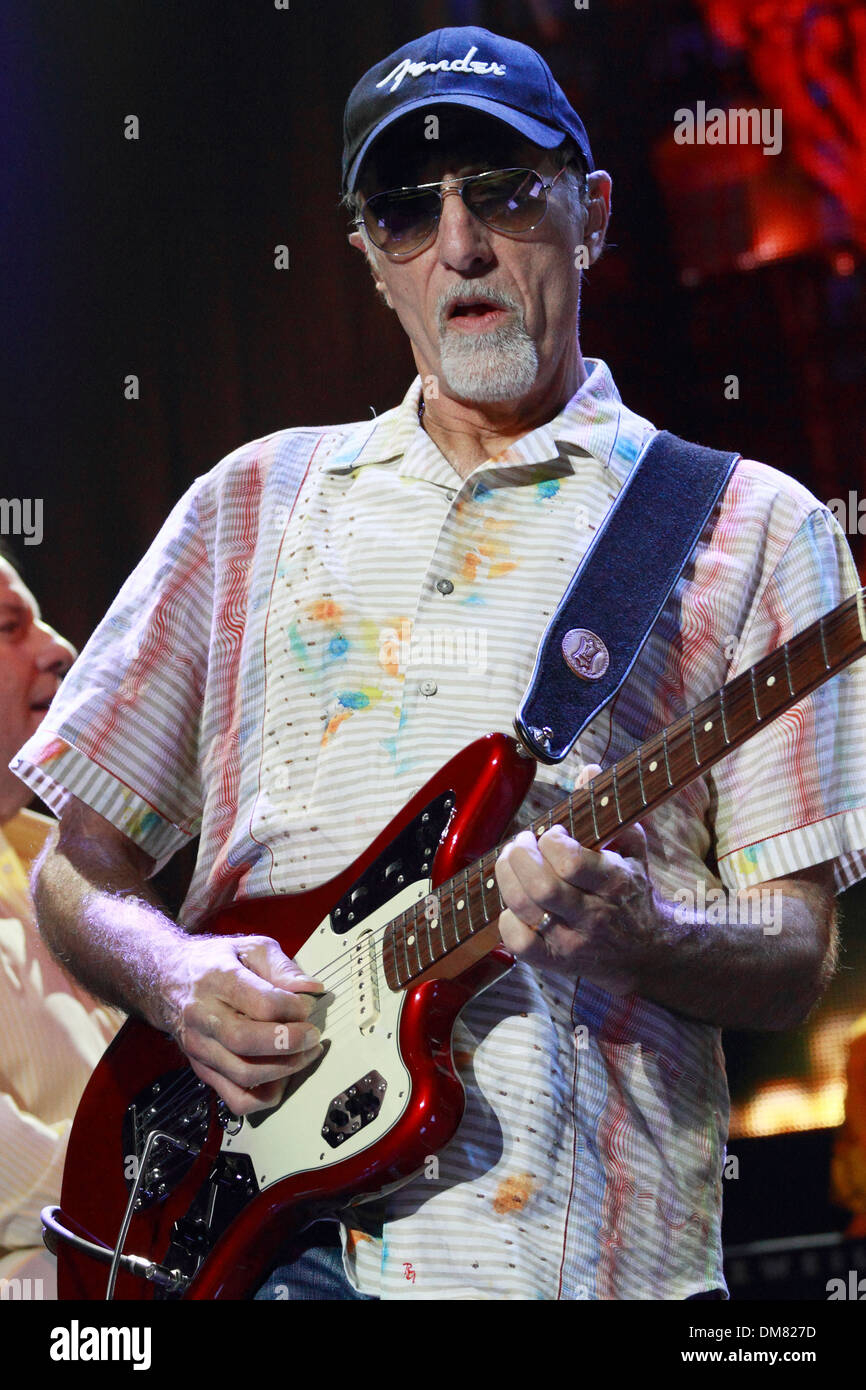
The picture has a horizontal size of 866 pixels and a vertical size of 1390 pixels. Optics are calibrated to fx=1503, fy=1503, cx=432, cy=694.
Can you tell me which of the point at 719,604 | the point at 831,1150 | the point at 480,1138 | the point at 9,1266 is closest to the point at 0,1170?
the point at 9,1266

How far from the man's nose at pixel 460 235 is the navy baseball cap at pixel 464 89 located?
0.12 m

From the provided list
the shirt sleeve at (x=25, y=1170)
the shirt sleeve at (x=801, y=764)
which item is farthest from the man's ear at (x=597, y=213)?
the shirt sleeve at (x=25, y=1170)

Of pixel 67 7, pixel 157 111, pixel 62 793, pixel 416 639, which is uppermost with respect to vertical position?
pixel 67 7

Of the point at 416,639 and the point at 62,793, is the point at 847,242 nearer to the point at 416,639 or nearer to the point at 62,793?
the point at 416,639

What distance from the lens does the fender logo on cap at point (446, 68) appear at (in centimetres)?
194

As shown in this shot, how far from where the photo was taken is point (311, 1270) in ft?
5.45

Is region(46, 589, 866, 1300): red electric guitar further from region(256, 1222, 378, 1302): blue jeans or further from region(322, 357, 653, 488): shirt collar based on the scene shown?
region(322, 357, 653, 488): shirt collar

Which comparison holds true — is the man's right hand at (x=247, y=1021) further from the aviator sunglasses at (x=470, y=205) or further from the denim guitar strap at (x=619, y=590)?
the aviator sunglasses at (x=470, y=205)

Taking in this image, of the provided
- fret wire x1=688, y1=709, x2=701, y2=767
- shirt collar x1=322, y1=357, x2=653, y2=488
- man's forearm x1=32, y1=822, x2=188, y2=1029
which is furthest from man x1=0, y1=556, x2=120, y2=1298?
fret wire x1=688, y1=709, x2=701, y2=767

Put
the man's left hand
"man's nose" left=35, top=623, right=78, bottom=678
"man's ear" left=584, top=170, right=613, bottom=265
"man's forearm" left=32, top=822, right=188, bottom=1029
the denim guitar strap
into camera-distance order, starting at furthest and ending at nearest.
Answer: "man's nose" left=35, top=623, right=78, bottom=678
"man's ear" left=584, top=170, right=613, bottom=265
"man's forearm" left=32, top=822, right=188, bottom=1029
the denim guitar strap
the man's left hand

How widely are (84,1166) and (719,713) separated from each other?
3.22ft

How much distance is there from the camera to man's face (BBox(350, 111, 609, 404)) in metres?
1.92

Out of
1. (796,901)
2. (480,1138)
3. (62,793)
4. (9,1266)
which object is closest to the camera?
(480,1138)
